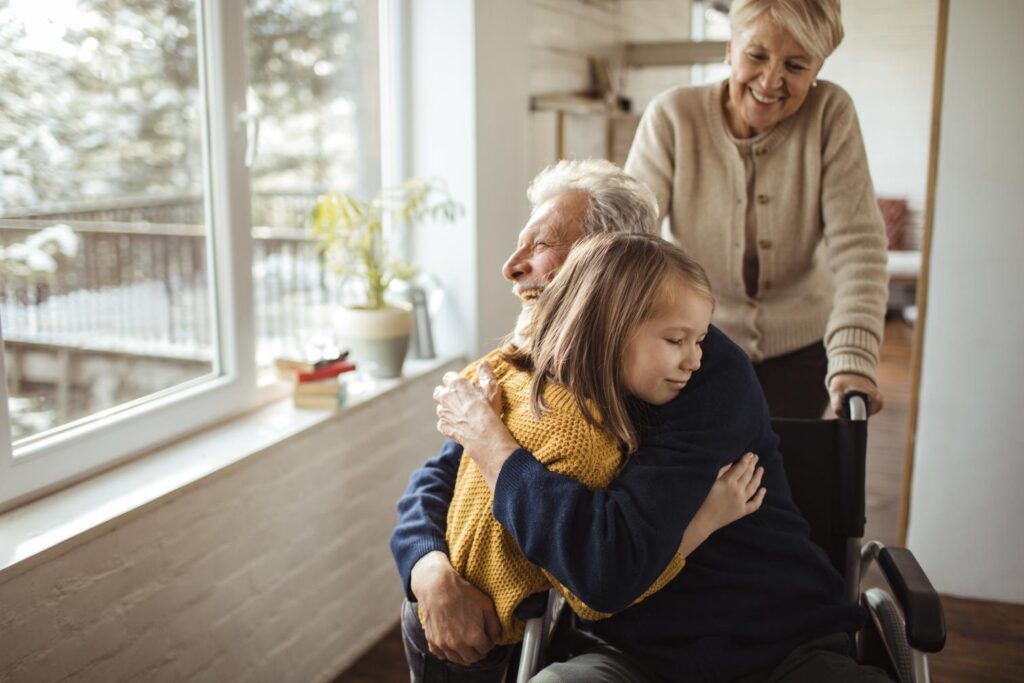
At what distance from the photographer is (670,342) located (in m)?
1.24

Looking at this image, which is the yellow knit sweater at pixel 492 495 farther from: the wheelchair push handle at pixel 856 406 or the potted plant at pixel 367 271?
the potted plant at pixel 367 271

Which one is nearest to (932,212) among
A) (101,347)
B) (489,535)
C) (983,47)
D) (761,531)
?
(983,47)

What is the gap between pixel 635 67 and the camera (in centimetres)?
472

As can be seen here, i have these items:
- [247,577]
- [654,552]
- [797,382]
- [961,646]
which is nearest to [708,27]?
[961,646]

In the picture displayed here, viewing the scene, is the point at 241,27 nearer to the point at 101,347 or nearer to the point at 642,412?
the point at 101,347

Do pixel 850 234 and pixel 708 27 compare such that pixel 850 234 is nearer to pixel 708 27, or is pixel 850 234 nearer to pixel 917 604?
pixel 917 604

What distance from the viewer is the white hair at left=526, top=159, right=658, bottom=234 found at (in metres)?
1.43

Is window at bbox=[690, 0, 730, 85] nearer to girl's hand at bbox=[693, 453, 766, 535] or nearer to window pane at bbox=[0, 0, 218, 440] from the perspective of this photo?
window pane at bbox=[0, 0, 218, 440]

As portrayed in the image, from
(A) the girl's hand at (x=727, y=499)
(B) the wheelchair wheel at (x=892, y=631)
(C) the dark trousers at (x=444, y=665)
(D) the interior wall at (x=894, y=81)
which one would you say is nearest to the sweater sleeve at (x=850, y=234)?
(B) the wheelchair wheel at (x=892, y=631)

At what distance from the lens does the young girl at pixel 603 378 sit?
1230 mm

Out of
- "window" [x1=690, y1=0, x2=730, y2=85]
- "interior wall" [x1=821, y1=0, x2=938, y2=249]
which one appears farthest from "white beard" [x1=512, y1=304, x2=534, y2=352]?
"interior wall" [x1=821, y1=0, x2=938, y2=249]

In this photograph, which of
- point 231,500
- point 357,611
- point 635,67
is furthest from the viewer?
point 635,67

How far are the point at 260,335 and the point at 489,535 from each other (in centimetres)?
142

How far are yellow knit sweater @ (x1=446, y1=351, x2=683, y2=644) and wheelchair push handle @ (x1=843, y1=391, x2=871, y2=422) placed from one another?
539 mm
